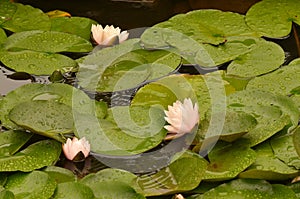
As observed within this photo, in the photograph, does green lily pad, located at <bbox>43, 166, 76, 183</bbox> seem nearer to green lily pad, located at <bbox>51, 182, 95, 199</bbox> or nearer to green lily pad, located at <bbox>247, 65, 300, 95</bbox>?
green lily pad, located at <bbox>51, 182, 95, 199</bbox>

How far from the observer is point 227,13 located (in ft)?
6.77

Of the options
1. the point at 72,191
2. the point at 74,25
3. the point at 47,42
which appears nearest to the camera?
the point at 72,191

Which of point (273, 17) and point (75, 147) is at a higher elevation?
point (273, 17)

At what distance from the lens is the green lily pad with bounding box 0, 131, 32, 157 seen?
4.97 feet

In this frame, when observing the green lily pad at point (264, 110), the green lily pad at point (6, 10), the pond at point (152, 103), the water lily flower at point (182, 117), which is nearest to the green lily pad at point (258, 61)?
the pond at point (152, 103)

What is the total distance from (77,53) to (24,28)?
22 cm

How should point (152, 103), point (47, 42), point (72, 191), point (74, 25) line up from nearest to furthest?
point (72, 191) < point (152, 103) < point (47, 42) < point (74, 25)

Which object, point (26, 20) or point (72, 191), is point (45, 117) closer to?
point (72, 191)

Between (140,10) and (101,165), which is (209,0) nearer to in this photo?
(140,10)

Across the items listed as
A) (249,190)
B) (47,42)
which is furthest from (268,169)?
(47,42)

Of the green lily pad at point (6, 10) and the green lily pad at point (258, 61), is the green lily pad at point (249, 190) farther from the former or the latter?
the green lily pad at point (6, 10)

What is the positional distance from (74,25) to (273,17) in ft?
2.08

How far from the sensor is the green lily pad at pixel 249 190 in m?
1.39

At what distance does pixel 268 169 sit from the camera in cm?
145
